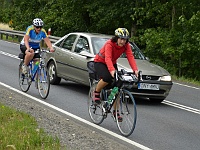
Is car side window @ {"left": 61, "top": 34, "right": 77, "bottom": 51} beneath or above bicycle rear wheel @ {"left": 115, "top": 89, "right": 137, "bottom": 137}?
above

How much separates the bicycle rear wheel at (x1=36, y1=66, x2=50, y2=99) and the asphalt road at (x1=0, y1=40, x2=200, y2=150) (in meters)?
0.19

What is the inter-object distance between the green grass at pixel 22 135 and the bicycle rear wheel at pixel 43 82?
9.38 feet

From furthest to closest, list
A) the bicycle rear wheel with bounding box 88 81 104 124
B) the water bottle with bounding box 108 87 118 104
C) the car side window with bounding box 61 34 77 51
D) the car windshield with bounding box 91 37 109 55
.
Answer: the car side window with bounding box 61 34 77 51 < the car windshield with bounding box 91 37 109 55 < the bicycle rear wheel with bounding box 88 81 104 124 < the water bottle with bounding box 108 87 118 104

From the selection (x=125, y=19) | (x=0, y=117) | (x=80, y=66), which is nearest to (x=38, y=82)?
(x=80, y=66)

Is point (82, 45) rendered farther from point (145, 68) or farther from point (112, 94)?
point (112, 94)

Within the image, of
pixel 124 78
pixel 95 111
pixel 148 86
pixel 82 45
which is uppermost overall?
pixel 82 45

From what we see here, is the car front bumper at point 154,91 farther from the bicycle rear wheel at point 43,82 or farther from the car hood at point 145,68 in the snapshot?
the bicycle rear wheel at point 43,82

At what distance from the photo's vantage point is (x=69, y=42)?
567 inches

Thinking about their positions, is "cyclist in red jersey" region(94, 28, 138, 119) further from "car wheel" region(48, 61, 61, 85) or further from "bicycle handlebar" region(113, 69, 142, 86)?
"car wheel" region(48, 61, 61, 85)

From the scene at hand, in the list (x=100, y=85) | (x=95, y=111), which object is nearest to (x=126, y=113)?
(x=100, y=85)

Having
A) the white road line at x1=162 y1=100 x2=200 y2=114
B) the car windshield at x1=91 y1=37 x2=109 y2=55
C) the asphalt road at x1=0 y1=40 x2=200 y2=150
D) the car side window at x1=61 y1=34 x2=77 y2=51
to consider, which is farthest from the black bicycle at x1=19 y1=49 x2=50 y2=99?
the white road line at x1=162 y1=100 x2=200 y2=114

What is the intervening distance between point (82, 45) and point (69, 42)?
80 cm

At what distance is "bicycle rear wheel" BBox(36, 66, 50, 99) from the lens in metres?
11.8

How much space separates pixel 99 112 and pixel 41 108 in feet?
5.23
